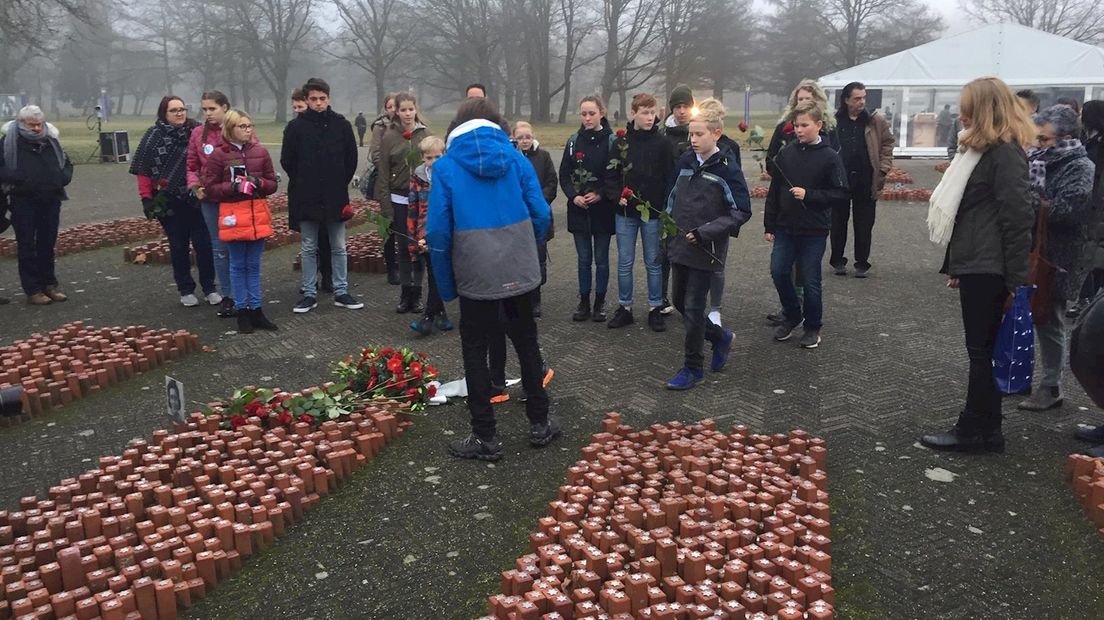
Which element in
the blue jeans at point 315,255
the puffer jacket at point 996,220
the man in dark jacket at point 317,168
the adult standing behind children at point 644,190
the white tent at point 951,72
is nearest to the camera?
the puffer jacket at point 996,220

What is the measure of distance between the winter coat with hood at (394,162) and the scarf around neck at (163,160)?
185cm

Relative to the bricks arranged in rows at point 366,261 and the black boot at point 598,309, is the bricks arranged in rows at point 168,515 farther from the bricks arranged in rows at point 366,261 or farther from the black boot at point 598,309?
the bricks arranged in rows at point 366,261

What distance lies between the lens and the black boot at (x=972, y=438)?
5.20 metres

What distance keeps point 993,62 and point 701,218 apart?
2583cm

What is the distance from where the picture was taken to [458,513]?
4594mm

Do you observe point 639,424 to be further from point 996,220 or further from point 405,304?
point 405,304

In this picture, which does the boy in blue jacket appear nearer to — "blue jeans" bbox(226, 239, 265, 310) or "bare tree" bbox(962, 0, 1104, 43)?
"blue jeans" bbox(226, 239, 265, 310)

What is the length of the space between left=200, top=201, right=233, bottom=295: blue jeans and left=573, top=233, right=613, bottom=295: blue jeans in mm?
3276

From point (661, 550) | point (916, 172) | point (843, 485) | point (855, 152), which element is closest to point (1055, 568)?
point (843, 485)

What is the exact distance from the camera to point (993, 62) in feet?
91.6

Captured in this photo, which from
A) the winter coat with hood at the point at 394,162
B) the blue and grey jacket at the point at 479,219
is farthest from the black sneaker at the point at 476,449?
the winter coat with hood at the point at 394,162

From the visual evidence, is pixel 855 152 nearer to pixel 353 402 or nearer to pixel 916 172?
pixel 353 402

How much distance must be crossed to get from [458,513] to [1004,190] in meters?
3.37

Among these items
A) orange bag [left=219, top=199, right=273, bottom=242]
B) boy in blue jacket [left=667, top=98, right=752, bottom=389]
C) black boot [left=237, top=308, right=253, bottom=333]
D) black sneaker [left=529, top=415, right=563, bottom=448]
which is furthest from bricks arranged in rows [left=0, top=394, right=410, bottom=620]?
orange bag [left=219, top=199, right=273, bottom=242]
